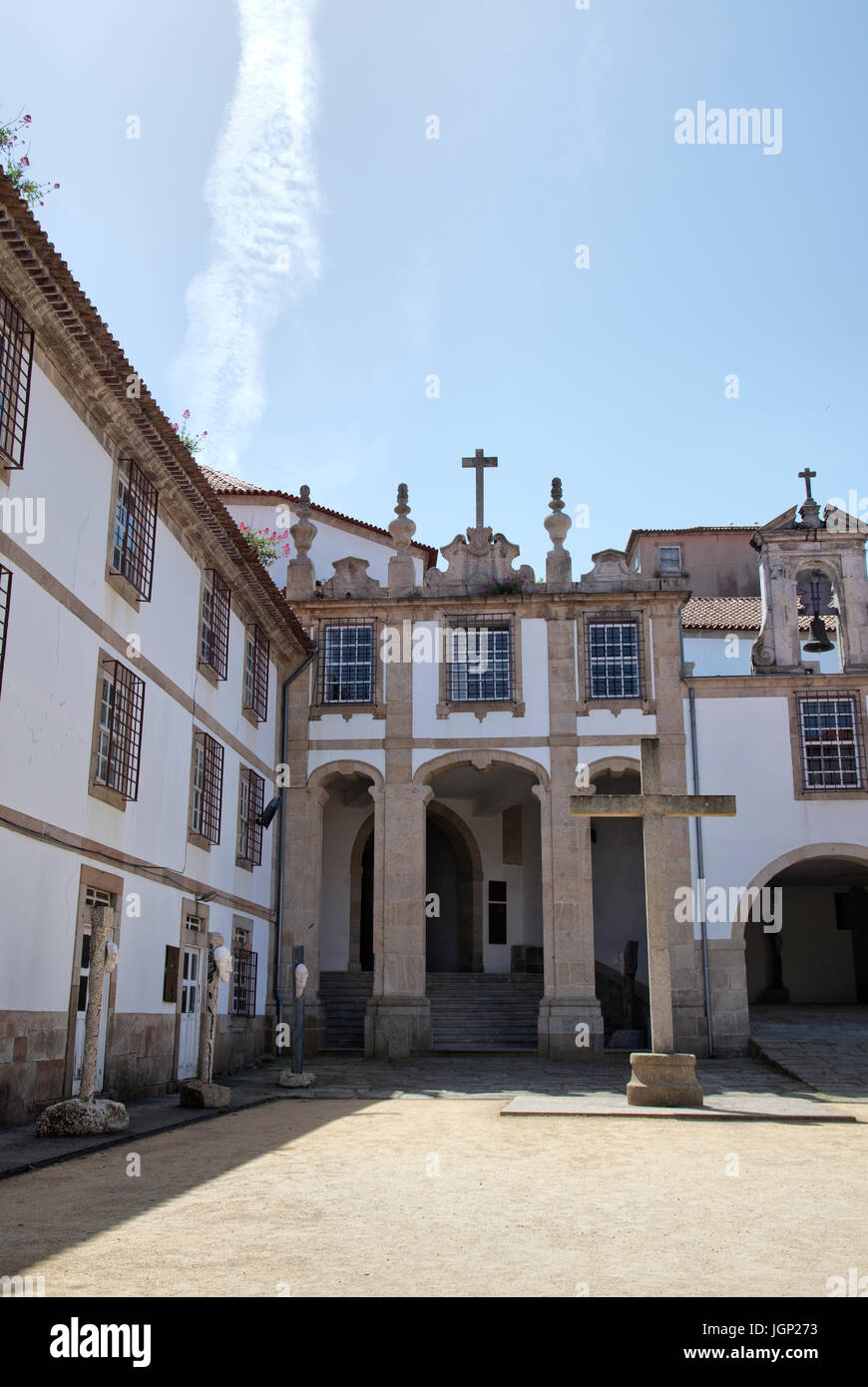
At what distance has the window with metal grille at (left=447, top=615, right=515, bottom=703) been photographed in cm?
2167

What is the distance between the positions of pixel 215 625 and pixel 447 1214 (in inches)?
483

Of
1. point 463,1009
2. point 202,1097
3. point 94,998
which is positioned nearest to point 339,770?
point 463,1009

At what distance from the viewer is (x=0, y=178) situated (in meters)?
9.07

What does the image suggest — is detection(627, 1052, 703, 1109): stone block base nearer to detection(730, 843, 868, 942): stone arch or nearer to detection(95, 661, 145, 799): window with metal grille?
detection(95, 661, 145, 799): window with metal grille

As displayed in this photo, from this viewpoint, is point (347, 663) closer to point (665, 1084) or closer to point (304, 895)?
point (304, 895)

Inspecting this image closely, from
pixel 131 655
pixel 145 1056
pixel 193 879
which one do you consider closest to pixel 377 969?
pixel 193 879

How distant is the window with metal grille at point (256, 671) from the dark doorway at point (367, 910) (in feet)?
21.2

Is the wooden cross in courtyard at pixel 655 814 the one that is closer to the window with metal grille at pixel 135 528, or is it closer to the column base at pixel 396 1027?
the window with metal grille at pixel 135 528

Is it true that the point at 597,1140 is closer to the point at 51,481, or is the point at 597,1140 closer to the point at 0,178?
the point at 51,481

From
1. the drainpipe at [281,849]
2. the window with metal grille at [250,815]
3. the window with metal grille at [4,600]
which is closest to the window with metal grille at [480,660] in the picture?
the drainpipe at [281,849]

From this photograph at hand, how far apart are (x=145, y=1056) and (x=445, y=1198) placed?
8.10 metres

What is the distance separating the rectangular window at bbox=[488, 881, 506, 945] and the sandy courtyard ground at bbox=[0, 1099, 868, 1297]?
52.8ft

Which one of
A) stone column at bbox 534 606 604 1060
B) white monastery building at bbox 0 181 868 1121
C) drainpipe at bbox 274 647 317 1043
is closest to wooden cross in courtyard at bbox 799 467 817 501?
white monastery building at bbox 0 181 868 1121

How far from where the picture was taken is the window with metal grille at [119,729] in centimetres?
1280
